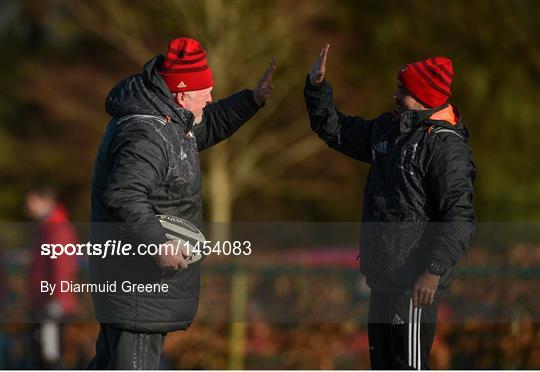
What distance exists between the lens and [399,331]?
5.98m

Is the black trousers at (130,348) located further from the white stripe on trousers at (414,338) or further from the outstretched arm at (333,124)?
the outstretched arm at (333,124)

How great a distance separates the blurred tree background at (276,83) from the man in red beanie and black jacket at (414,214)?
286 inches

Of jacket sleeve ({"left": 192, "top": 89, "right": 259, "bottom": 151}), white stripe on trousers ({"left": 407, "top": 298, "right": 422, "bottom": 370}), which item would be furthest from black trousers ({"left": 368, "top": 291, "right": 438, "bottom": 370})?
jacket sleeve ({"left": 192, "top": 89, "right": 259, "bottom": 151})

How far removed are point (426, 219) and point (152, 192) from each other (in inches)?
48.3

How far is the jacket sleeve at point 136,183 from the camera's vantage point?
223 inches

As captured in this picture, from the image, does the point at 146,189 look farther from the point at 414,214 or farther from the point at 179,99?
the point at 414,214

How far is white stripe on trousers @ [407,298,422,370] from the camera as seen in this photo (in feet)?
19.5

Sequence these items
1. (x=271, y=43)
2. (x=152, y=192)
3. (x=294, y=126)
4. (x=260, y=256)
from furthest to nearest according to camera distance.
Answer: (x=294, y=126)
(x=271, y=43)
(x=260, y=256)
(x=152, y=192)

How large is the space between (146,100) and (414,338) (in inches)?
63.3

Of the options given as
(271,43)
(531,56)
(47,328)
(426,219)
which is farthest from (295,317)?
(426,219)

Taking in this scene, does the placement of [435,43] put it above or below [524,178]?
above

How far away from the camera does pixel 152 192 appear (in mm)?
5852

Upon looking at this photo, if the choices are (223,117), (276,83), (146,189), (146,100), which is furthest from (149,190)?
(276,83)

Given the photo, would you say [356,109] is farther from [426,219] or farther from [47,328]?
[426,219]
